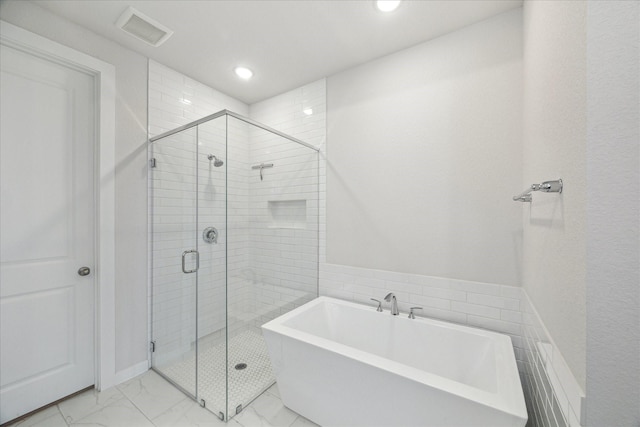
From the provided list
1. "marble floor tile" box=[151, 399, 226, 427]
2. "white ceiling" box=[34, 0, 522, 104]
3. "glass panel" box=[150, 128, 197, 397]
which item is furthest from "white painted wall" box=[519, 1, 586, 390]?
"glass panel" box=[150, 128, 197, 397]

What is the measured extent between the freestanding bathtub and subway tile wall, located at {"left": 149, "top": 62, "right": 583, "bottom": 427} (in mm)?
178

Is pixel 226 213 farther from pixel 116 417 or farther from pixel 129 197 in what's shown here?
pixel 116 417

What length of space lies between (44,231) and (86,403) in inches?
51.1

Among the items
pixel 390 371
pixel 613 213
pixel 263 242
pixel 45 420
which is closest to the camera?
pixel 613 213

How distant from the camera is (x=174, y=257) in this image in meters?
2.20

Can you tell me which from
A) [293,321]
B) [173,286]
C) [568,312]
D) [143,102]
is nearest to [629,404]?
[568,312]

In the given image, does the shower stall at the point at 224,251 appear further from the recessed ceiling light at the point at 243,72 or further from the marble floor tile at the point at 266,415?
the recessed ceiling light at the point at 243,72

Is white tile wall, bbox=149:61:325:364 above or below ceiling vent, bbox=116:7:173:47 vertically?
below

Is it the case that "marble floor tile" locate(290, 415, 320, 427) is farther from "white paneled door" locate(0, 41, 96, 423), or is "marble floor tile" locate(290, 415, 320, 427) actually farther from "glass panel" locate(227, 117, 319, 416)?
"white paneled door" locate(0, 41, 96, 423)

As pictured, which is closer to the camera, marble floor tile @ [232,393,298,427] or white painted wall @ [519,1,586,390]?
white painted wall @ [519,1,586,390]

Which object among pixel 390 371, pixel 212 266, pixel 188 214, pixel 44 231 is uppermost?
pixel 188 214

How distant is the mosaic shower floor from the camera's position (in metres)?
1.84

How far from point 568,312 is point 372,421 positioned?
3.81 feet

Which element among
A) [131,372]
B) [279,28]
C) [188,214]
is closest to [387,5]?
[279,28]
